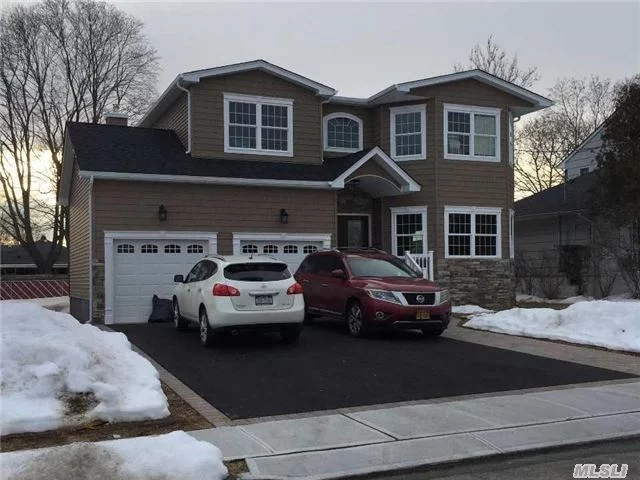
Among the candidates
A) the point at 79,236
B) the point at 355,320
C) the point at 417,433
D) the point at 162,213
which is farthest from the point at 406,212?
the point at 417,433

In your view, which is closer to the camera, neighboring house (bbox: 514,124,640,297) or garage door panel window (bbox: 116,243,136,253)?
garage door panel window (bbox: 116,243,136,253)

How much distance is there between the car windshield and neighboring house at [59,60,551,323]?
4808 millimetres

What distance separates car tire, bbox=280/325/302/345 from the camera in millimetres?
12062

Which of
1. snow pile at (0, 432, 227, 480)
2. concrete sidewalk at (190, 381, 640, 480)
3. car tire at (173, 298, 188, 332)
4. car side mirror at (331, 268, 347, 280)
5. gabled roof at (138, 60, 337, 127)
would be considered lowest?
concrete sidewalk at (190, 381, 640, 480)

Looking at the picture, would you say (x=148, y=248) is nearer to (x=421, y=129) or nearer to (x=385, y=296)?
(x=385, y=296)

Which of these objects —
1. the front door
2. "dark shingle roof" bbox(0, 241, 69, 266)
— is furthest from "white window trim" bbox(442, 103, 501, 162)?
"dark shingle roof" bbox(0, 241, 69, 266)

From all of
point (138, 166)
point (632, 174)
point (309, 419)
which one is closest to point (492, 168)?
point (632, 174)

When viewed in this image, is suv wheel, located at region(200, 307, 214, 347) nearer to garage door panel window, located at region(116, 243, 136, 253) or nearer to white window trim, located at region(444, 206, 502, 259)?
garage door panel window, located at region(116, 243, 136, 253)

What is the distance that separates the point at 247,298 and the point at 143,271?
669 centimetres

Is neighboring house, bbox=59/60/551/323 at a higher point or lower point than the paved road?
higher

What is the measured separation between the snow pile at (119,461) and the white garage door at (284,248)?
41.8ft

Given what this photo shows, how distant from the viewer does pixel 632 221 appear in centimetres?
2198

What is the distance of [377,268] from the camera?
14.2 m

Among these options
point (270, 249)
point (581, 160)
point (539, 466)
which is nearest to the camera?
point (539, 466)
